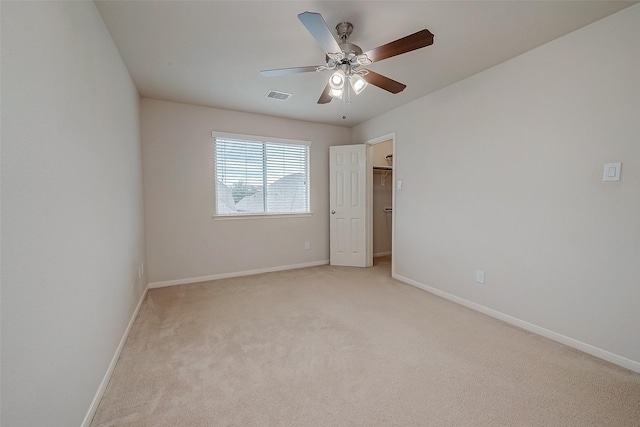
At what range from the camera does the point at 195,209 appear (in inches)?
149

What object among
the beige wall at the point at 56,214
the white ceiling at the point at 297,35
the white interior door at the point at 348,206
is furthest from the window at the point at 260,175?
the beige wall at the point at 56,214

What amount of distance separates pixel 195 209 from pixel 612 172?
4.33 m

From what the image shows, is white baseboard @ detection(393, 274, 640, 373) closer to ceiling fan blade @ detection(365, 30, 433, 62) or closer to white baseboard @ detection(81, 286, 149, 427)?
ceiling fan blade @ detection(365, 30, 433, 62)

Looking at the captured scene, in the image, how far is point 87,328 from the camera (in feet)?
4.78

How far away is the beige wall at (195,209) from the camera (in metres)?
3.55

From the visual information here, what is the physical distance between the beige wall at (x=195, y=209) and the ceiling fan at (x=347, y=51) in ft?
6.77

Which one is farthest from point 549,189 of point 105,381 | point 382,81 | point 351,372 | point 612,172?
point 105,381

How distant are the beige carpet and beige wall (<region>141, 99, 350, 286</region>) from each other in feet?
3.15

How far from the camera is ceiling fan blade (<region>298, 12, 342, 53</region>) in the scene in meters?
1.50

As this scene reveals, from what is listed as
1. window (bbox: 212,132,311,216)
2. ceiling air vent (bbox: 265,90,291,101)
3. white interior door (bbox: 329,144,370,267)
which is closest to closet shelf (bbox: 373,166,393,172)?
white interior door (bbox: 329,144,370,267)

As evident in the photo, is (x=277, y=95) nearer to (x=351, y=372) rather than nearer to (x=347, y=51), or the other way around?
(x=347, y=51)

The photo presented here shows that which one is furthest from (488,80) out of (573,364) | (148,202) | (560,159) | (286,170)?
(148,202)

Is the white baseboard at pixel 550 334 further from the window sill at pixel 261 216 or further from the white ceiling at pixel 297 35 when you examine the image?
the white ceiling at pixel 297 35

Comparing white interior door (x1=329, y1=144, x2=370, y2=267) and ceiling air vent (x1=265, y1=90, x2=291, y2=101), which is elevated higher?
ceiling air vent (x1=265, y1=90, x2=291, y2=101)
